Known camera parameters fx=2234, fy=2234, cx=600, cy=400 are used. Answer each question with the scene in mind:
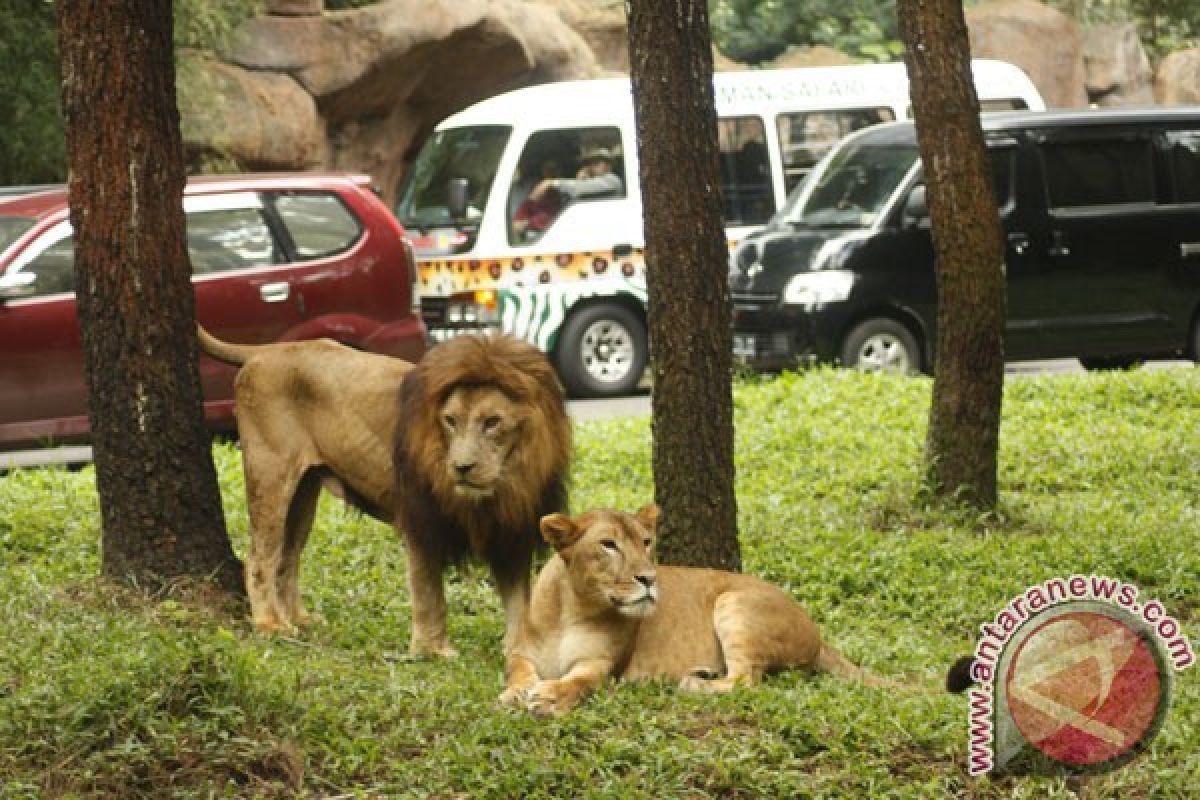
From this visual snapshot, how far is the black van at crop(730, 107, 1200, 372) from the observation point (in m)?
→ 16.2

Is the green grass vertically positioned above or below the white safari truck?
below

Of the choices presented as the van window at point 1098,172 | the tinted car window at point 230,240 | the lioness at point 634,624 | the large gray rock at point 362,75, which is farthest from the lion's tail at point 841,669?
the large gray rock at point 362,75

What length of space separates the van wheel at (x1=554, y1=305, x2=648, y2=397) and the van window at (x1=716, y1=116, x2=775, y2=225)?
1.82 metres

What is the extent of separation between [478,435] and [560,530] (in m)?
0.49

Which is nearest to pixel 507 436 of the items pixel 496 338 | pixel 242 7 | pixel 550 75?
pixel 496 338

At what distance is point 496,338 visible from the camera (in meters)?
7.12

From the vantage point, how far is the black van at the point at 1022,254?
16.2 metres

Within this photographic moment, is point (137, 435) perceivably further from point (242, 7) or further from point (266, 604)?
point (242, 7)

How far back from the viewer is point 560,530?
6.65m

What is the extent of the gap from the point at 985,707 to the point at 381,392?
103 inches

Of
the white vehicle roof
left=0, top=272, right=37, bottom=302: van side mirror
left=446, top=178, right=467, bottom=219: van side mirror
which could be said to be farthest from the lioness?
the white vehicle roof

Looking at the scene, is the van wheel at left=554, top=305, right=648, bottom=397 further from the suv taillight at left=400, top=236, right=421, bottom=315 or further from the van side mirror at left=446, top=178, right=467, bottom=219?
the suv taillight at left=400, top=236, right=421, bottom=315

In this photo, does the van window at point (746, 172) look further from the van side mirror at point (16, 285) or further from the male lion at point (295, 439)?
the male lion at point (295, 439)

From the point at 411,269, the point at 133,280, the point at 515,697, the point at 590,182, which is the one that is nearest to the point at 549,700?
the point at 515,697
